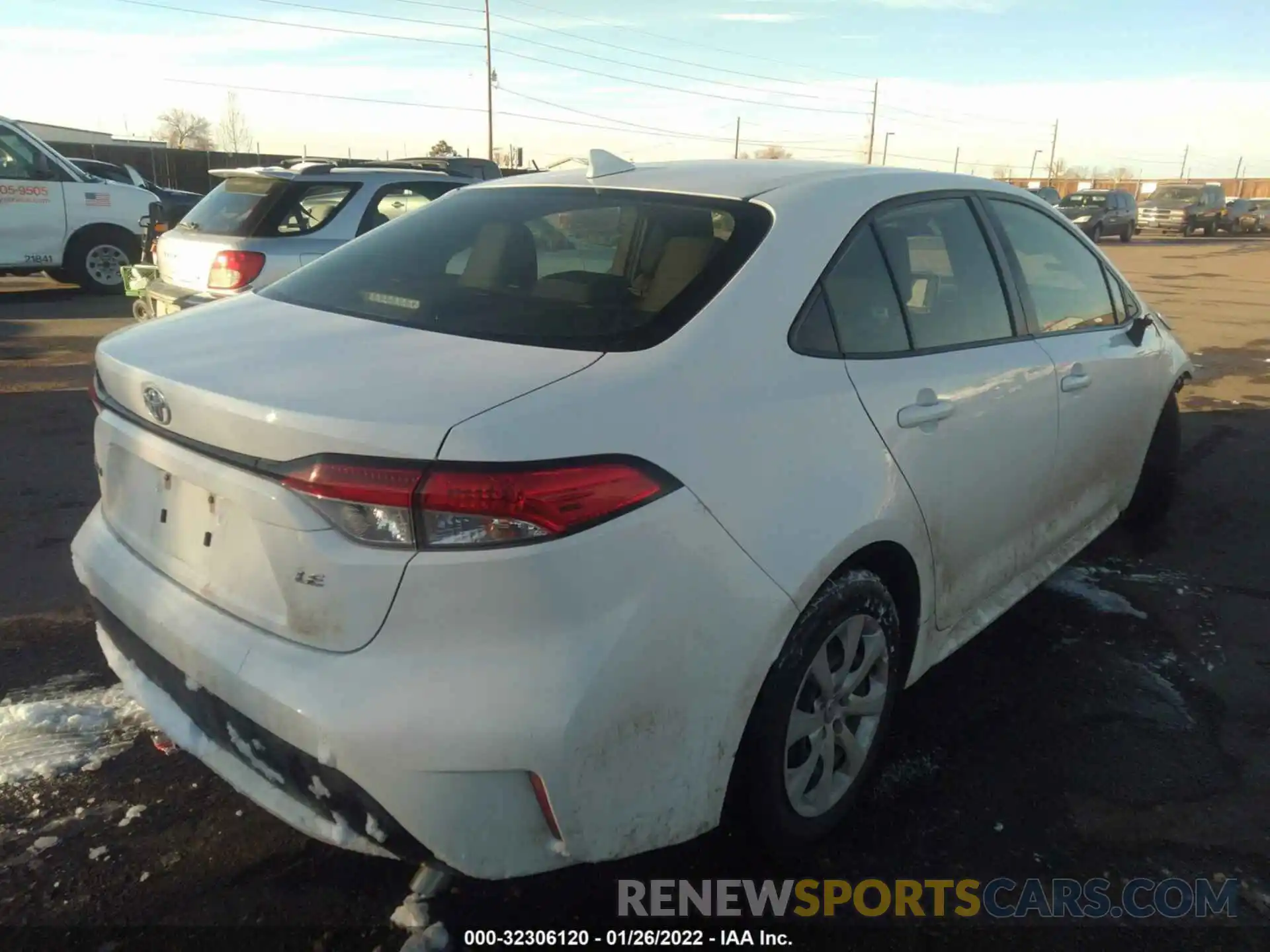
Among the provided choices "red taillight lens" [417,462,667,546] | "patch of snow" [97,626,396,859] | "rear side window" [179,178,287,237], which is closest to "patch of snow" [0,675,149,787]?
"patch of snow" [97,626,396,859]

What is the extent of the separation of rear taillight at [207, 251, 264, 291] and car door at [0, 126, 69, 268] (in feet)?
22.4

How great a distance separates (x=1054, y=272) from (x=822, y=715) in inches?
85.8

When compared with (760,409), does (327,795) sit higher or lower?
lower

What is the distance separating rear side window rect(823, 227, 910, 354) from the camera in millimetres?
2439

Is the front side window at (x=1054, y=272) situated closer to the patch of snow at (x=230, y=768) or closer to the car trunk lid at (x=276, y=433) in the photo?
the car trunk lid at (x=276, y=433)

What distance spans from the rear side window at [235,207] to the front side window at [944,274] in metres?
5.39

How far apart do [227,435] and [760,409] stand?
1093 mm

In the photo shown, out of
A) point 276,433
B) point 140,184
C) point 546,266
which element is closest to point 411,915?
point 276,433

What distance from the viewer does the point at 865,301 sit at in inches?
100

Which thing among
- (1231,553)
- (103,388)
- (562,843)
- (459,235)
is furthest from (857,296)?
(1231,553)

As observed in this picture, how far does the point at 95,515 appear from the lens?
98.4 inches

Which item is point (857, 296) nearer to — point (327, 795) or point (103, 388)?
point (327, 795)

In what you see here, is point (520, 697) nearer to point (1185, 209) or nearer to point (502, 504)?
point (502, 504)

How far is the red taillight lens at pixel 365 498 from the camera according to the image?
1710 millimetres
